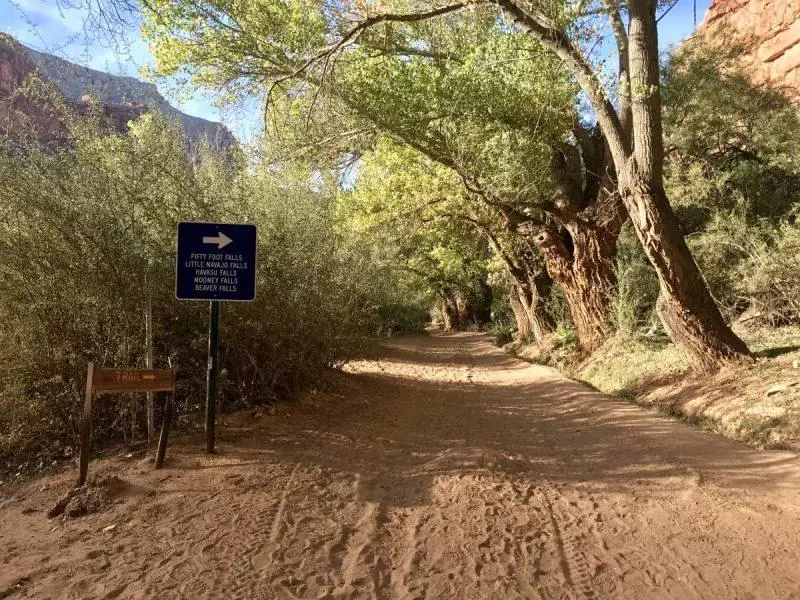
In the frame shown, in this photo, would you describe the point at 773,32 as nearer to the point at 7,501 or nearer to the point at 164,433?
the point at 164,433

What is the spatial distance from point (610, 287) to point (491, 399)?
15.5 feet

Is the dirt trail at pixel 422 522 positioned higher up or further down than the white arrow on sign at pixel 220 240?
further down

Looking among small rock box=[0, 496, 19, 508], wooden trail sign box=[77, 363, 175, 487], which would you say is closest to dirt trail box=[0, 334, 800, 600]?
small rock box=[0, 496, 19, 508]

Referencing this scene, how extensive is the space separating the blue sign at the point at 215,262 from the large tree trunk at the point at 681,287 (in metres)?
6.62

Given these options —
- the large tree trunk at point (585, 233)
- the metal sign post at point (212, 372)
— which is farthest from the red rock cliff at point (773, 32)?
the metal sign post at point (212, 372)

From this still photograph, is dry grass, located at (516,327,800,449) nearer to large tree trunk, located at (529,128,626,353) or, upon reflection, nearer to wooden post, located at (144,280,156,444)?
large tree trunk, located at (529,128,626,353)

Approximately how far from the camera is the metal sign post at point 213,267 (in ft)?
17.3

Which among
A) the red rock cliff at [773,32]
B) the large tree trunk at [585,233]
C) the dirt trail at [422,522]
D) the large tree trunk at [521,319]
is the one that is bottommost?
the dirt trail at [422,522]

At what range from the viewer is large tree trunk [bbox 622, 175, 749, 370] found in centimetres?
863

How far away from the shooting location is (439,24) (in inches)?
501

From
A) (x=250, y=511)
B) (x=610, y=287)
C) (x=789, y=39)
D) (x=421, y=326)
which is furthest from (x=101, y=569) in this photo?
(x=789, y=39)

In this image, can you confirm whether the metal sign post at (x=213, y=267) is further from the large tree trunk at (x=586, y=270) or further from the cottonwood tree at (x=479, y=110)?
→ the large tree trunk at (x=586, y=270)

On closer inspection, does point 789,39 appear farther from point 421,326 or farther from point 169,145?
point 169,145

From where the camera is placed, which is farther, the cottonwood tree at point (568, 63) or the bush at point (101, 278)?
the cottonwood tree at point (568, 63)
